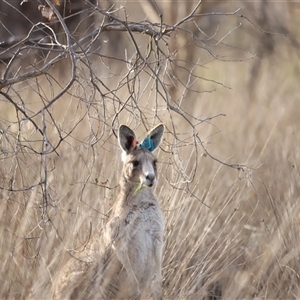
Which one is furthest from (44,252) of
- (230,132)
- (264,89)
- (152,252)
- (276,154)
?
(264,89)

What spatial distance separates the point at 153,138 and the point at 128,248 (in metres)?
0.72

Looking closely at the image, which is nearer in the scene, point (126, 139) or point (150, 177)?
point (150, 177)

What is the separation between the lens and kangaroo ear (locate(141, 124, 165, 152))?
4.45 meters

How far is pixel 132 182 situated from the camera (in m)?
4.57

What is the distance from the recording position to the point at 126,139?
4.54m

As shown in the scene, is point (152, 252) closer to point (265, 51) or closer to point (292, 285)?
point (292, 285)

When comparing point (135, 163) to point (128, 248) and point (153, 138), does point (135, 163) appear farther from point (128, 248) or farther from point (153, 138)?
point (128, 248)

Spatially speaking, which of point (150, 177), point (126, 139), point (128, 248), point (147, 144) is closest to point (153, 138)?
point (147, 144)

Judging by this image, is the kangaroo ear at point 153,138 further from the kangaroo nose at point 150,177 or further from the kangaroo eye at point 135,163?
the kangaroo nose at point 150,177

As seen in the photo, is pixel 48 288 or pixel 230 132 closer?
pixel 48 288

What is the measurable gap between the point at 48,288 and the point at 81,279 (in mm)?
336

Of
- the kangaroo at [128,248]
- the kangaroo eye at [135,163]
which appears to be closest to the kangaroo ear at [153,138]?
the kangaroo at [128,248]

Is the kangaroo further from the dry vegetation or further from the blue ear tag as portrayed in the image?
the dry vegetation

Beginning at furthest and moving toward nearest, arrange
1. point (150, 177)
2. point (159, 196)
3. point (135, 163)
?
point (159, 196) < point (135, 163) < point (150, 177)
